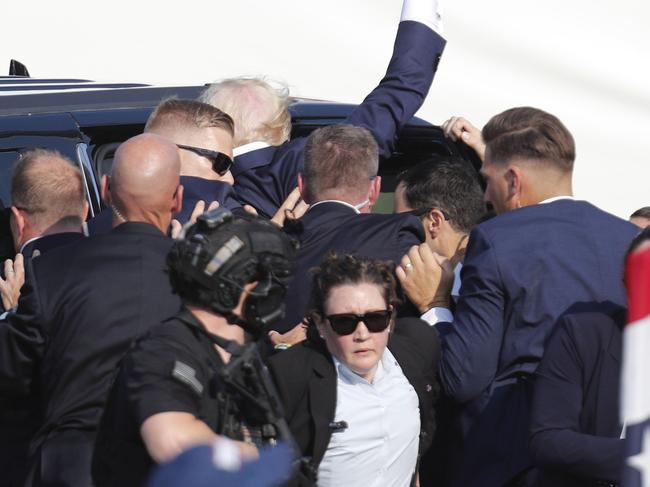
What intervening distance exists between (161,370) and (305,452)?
0.92 meters

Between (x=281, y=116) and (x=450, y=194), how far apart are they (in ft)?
2.29

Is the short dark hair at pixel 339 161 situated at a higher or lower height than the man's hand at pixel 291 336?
higher

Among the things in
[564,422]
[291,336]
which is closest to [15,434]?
[291,336]

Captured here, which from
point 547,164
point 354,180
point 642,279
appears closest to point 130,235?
point 354,180

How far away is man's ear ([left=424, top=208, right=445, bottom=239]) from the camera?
4.59m

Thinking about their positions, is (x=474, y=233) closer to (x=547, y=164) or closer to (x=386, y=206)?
(x=547, y=164)

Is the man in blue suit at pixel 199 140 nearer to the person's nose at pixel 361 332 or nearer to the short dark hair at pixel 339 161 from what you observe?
the short dark hair at pixel 339 161

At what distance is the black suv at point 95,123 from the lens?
460cm

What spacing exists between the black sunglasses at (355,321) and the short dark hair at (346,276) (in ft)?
0.17

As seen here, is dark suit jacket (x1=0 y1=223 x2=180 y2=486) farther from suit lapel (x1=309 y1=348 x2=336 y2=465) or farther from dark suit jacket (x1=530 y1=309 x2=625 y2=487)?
dark suit jacket (x1=530 y1=309 x2=625 y2=487)

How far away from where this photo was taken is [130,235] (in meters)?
3.71

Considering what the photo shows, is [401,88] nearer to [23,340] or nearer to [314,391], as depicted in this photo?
[314,391]

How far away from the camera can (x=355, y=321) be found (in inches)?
148

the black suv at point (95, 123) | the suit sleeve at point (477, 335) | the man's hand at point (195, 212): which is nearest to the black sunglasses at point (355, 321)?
the suit sleeve at point (477, 335)
